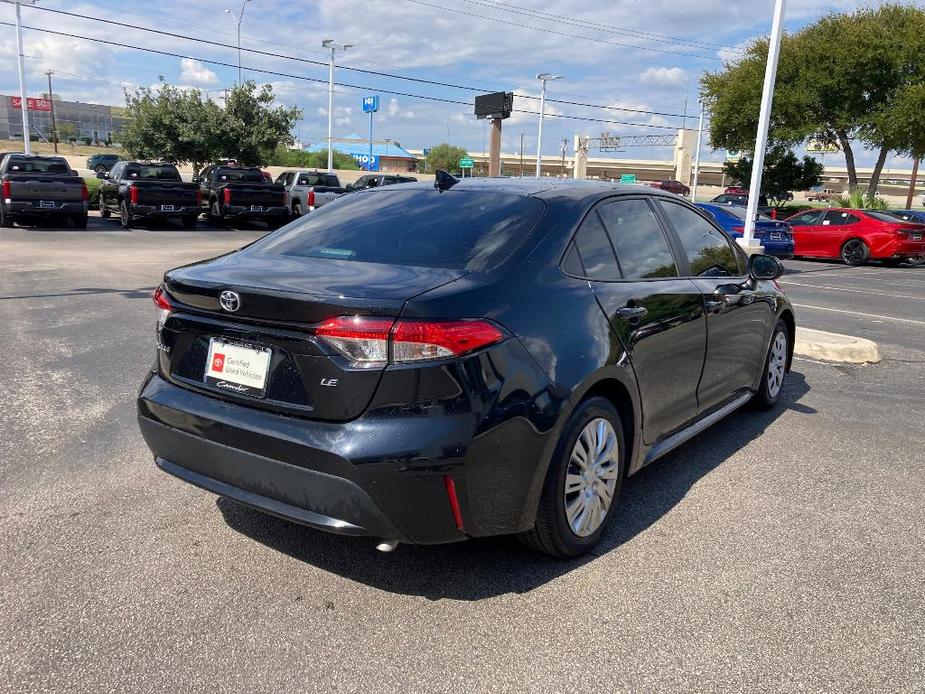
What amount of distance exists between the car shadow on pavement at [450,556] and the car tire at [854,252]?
1845cm

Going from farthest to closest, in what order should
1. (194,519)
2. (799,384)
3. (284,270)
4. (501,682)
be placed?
Result: (799,384), (194,519), (284,270), (501,682)

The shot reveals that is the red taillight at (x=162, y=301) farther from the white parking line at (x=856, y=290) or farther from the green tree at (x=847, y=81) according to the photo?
the green tree at (x=847, y=81)

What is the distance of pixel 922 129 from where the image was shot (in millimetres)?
27812

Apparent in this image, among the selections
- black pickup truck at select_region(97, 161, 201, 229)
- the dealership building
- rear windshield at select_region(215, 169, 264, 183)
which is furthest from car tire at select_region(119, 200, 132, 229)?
the dealership building

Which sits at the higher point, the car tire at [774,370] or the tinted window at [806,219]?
the tinted window at [806,219]

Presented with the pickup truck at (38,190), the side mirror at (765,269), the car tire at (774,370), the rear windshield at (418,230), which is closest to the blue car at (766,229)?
the car tire at (774,370)

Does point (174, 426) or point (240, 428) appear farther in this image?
point (174, 426)

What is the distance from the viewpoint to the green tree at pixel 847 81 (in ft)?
93.0

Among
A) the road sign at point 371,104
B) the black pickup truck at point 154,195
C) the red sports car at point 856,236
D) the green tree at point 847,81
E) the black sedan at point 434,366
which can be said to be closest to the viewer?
the black sedan at point 434,366

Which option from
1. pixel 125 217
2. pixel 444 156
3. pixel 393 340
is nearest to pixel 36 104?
pixel 444 156

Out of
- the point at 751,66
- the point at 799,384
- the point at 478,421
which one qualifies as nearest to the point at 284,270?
the point at 478,421

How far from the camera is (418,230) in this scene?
3.53 m

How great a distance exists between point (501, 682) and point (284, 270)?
5.83 ft

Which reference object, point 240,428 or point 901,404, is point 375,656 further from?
point 901,404
